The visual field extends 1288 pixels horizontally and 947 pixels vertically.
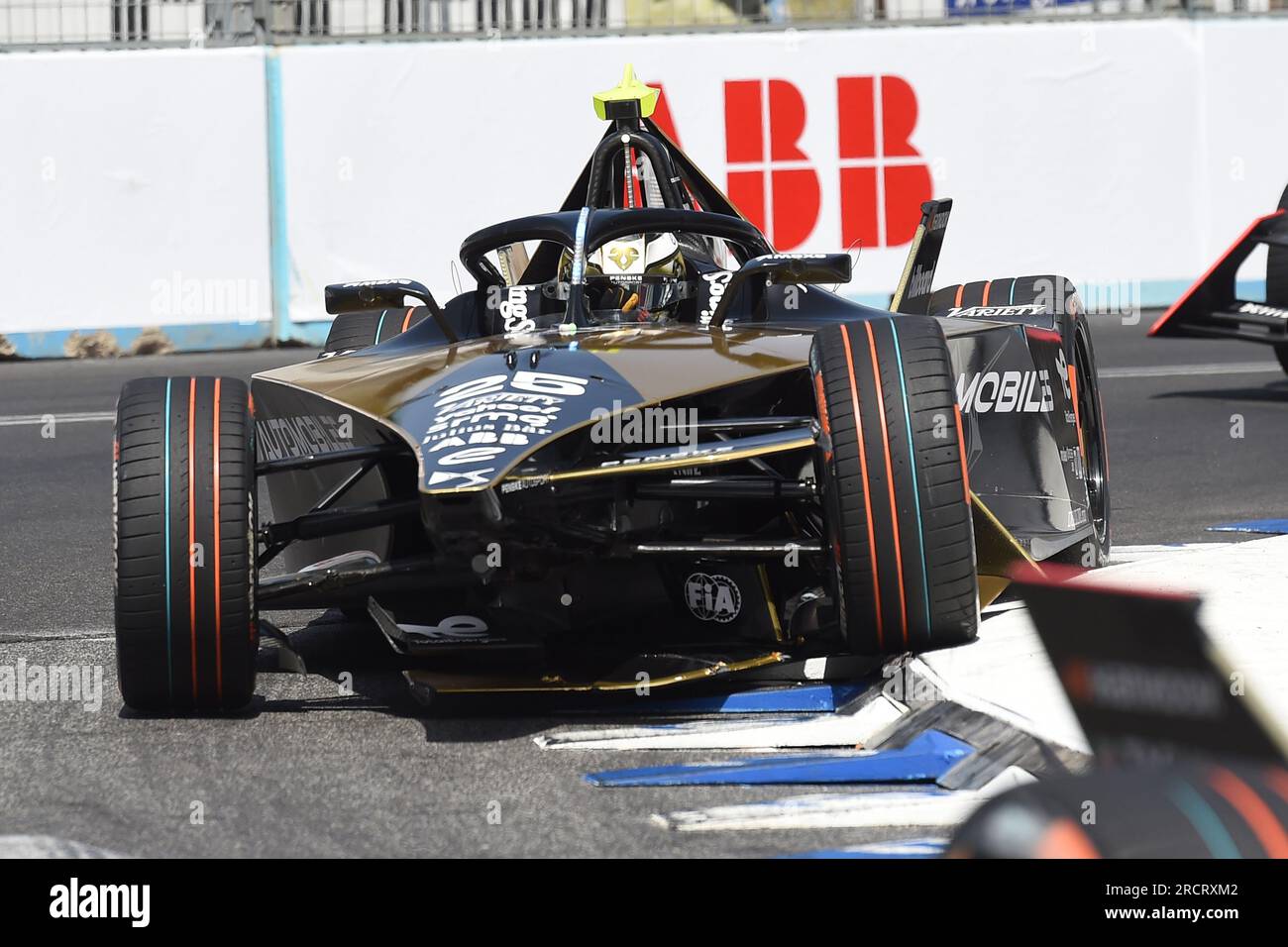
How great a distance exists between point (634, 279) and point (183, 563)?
2078 mm

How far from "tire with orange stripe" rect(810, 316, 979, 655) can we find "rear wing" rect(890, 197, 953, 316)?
225 cm

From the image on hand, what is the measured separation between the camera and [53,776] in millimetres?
4340

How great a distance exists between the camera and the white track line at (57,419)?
1193 centimetres

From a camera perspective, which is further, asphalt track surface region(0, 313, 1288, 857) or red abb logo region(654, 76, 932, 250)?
red abb logo region(654, 76, 932, 250)

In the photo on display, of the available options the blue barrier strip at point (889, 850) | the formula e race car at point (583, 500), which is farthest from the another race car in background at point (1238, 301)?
the blue barrier strip at point (889, 850)

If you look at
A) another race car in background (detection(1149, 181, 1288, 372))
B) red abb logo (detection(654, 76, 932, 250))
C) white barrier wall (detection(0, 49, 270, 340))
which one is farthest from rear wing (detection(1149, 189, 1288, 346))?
white barrier wall (detection(0, 49, 270, 340))

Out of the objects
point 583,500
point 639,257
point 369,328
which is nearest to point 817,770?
point 583,500

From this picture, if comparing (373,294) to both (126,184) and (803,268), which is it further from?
(126,184)

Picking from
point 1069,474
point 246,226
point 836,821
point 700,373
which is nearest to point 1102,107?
point 246,226

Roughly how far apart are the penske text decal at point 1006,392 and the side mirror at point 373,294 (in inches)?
69.2

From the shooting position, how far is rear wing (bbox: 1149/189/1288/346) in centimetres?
1099

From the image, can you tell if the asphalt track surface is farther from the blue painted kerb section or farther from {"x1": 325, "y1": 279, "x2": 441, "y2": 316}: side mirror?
the blue painted kerb section

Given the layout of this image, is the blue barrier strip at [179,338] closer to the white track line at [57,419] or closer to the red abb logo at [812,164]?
the white track line at [57,419]
